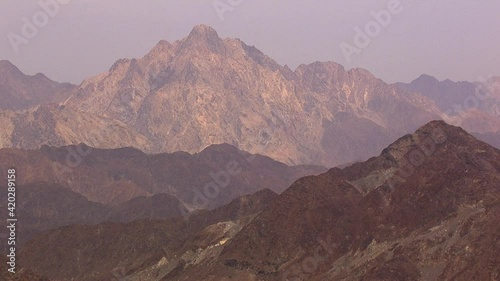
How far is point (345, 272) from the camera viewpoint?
5325 inches

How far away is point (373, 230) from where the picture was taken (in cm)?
14800

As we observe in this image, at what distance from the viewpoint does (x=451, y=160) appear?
163875 millimetres

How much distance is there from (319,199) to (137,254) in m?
55.6

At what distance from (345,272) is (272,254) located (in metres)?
22.8

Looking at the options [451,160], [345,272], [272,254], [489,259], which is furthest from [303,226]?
[489,259]

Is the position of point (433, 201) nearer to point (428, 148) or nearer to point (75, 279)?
point (428, 148)

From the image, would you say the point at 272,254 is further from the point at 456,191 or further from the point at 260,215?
the point at 456,191

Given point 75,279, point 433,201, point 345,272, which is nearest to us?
point 345,272

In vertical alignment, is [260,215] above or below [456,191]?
above

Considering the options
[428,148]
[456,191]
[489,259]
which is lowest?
[489,259]

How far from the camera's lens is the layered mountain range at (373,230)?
409ft

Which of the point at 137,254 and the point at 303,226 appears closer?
the point at 303,226

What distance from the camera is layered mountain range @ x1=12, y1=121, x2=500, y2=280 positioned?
12462 centimetres

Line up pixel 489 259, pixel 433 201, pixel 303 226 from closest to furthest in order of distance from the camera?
pixel 489 259 → pixel 433 201 → pixel 303 226
